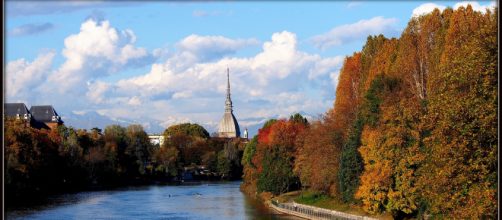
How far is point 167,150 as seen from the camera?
130 meters

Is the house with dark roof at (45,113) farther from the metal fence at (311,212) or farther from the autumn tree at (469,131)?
the autumn tree at (469,131)

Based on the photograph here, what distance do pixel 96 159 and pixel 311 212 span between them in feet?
162

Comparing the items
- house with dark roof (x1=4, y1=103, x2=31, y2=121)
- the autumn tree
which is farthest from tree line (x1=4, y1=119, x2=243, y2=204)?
the autumn tree

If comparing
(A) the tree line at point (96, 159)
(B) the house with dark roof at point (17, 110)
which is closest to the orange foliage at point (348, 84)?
(A) the tree line at point (96, 159)

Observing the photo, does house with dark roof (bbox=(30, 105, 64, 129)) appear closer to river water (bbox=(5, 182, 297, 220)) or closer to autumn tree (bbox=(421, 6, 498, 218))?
river water (bbox=(5, 182, 297, 220))

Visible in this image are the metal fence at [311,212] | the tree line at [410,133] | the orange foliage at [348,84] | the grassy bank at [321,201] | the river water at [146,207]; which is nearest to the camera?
the tree line at [410,133]

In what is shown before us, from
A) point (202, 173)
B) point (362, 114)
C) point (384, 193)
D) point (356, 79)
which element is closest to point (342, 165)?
point (362, 114)

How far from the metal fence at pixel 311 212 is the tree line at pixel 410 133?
1.20 m

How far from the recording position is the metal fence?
44.8 meters

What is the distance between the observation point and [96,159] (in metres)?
93.8

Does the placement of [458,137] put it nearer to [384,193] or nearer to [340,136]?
[384,193]

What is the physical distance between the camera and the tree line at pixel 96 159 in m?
63.7

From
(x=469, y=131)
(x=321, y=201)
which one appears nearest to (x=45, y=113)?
(x=321, y=201)

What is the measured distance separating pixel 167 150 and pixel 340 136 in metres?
80.3
